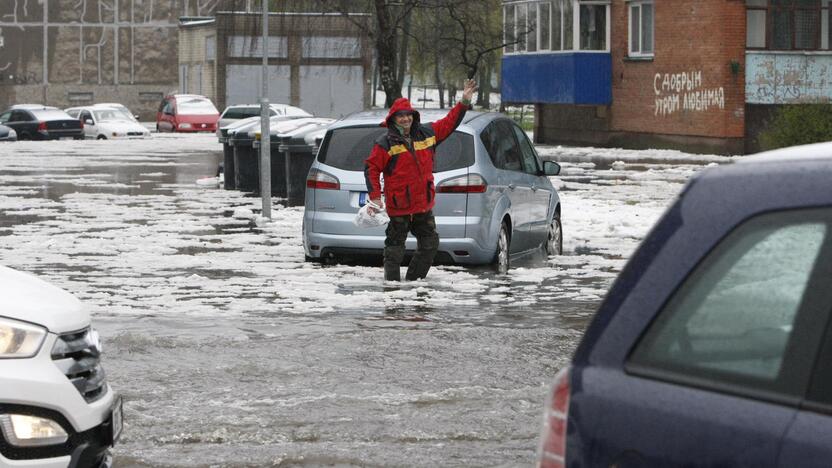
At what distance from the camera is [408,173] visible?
13195 millimetres

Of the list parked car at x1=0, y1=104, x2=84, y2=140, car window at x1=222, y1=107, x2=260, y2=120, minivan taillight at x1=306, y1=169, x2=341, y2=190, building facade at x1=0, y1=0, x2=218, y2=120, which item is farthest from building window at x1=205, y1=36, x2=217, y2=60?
minivan taillight at x1=306, y1=169, x2=341, y2=190

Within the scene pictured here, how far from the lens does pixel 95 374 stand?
19.4 ft

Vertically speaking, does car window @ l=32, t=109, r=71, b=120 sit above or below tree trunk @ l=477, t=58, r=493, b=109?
below

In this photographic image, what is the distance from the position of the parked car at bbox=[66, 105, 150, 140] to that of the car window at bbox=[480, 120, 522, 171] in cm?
4506

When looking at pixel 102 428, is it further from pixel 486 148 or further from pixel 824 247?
pixel 486 148

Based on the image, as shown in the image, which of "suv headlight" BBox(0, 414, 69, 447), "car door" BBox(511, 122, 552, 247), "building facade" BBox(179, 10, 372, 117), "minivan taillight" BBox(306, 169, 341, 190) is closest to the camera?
"suv headlight" BBox(0, 414, 69, 447)

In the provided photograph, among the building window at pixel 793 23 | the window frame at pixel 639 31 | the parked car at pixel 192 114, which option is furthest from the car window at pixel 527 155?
the parked car at pixel 192 114

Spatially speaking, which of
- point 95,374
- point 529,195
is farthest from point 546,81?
point 95,374

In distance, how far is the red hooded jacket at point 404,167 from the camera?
13.1 m

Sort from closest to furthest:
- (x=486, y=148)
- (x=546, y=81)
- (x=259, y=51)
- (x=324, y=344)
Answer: (x=324, y=344)
(x=486, y=148)
(x=546, y=81)
(x=259, y=51)

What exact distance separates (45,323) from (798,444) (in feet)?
10.8

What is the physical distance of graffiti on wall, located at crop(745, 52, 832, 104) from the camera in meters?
41.3

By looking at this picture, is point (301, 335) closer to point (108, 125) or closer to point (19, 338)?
point (19, 338)

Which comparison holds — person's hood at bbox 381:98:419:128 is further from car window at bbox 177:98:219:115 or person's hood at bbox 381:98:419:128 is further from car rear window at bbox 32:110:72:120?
car window at bbox 177:98:219:115
